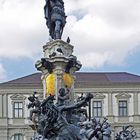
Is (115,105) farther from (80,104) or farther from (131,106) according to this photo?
(80,104)

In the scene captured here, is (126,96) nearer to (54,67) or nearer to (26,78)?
(26,78)

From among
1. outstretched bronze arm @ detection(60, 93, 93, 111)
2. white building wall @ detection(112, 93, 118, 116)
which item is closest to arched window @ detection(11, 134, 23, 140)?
white building wall @ detection(112, 93, 118, 116)

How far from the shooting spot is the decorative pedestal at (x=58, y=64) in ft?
74.5

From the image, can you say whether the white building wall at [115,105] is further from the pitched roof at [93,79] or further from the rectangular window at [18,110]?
the rectangular window at [18,110]

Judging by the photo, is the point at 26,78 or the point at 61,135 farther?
the point at 26,78

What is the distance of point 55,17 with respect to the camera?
78.4 feet

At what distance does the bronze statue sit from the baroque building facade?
3910 centimetres

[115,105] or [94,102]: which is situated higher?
[94,102]

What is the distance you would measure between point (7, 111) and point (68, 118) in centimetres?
4422

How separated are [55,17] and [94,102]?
139 ft

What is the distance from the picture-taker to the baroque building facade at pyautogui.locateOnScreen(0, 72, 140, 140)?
6419cm

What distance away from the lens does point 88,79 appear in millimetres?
67625

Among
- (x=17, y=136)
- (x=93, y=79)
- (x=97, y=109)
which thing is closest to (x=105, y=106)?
(x=97, y=109)

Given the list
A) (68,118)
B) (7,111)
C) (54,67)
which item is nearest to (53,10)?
(54,67)
